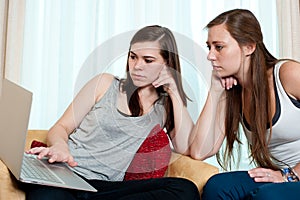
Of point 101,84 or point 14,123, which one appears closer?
point 14,123

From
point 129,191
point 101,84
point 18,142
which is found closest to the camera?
point 18,142

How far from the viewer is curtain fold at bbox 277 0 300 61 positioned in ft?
7.22

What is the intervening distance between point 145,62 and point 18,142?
0.48m

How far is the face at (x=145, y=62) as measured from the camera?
1.38 metres

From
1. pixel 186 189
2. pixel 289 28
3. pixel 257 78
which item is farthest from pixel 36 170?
pixel 289 28

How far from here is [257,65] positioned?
1.46 meters

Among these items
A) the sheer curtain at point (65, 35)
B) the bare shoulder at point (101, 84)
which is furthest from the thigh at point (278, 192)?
the sheer curtain at point (65, 35)

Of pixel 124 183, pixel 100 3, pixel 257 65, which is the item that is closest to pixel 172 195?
pixel 124 183

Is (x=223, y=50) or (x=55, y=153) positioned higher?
(x=223, y=50)

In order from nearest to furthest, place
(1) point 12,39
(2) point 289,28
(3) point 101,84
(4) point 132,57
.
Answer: (4) point 132,57, (3) point 101,84, (1) point 12,39, (2) point 289,28

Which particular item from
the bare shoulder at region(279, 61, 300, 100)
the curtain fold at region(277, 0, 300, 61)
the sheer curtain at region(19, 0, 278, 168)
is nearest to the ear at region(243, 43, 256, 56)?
the bare shoulder at region(279, 61, 300, 100)

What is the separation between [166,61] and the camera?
143 cm

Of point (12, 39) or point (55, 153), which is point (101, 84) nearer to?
point (55, 153)

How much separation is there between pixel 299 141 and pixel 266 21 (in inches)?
40.0
